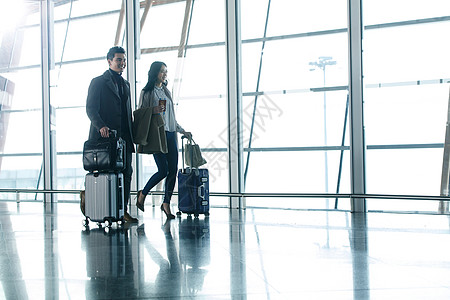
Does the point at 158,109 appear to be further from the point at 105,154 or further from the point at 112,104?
the point at 105,154

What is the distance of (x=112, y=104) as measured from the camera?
157 inches

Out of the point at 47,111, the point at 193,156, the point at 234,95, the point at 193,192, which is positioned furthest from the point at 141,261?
the point at 47,111

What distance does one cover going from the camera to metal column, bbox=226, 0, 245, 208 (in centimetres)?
557

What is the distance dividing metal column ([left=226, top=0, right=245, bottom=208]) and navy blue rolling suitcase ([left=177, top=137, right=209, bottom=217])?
947 mm

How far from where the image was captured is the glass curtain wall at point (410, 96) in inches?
343

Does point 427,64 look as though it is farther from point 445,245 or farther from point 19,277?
point 19,277

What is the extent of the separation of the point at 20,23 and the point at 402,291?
9890 millimetres

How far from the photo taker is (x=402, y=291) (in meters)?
1.74

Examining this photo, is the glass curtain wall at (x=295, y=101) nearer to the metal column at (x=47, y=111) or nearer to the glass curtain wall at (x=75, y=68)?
the glass curtain wall at (x=75, y=68)

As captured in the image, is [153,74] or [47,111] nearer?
[153,74]

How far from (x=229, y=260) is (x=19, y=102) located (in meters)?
7.95

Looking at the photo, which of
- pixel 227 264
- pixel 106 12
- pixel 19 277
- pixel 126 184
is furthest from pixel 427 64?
pixel 19 277

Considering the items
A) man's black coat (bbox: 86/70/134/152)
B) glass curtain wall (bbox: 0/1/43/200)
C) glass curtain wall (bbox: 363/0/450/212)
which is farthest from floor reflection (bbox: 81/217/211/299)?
glass curtain wall (bbox: 0/1/43/200)

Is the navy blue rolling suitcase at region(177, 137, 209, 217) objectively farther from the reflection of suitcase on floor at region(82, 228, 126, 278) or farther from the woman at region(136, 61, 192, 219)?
the reflection of suitcase on floor at region(82, 228, 126, 278)
